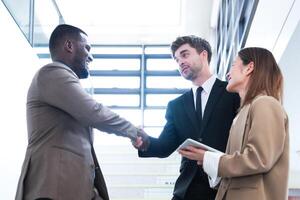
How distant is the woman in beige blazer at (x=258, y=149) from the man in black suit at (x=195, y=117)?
1.26ft

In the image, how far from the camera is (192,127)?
2.54 meters

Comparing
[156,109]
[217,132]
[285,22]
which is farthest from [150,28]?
[217,132]

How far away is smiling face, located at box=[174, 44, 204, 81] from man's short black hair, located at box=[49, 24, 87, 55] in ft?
2.23

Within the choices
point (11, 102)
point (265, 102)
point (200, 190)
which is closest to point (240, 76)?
point (265, 102)

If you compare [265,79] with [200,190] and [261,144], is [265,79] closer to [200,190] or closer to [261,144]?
[261,144]

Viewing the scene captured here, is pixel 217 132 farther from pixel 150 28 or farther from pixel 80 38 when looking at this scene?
pixel 150 28

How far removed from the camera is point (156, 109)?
944 centimetres

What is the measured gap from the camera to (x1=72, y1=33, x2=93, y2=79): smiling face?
243 cm

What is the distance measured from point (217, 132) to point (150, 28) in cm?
672

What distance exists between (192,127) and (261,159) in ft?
2.60

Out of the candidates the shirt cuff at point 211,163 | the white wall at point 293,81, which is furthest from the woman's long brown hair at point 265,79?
the white wall at point 293,81

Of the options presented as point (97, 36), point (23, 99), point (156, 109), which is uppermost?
point (23, 99)

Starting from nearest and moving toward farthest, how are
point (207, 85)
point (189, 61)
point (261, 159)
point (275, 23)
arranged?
1. point (261, 159)
2. point (207, 85)
3. point (189, 61)
4. point (275, 23)

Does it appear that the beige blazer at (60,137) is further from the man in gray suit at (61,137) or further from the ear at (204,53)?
the ear at (204,53)
